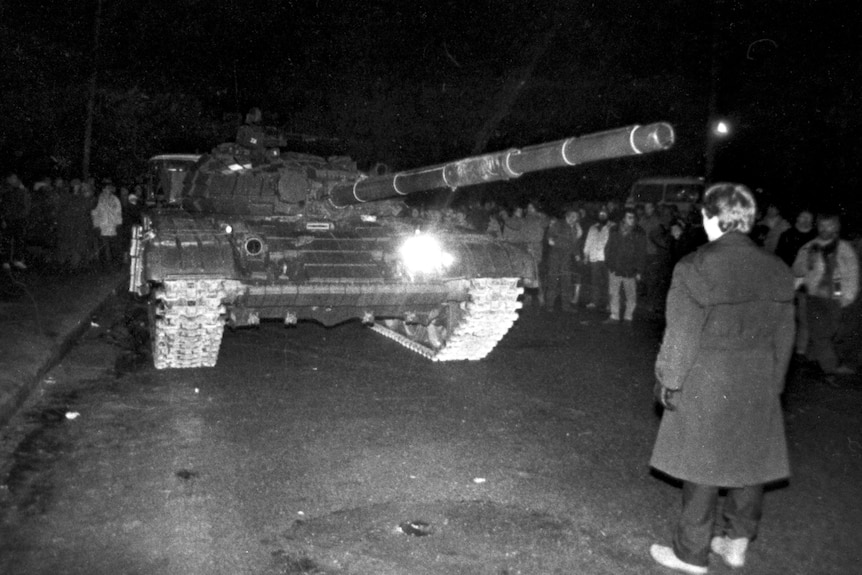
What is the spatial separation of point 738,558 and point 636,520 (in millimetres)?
717

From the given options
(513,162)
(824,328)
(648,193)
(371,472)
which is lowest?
(371,472)

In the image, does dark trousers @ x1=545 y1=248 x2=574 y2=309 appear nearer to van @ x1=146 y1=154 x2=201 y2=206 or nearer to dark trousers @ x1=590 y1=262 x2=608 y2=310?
dark trousers @ x1=590 y1=262 x2=608 y2=310

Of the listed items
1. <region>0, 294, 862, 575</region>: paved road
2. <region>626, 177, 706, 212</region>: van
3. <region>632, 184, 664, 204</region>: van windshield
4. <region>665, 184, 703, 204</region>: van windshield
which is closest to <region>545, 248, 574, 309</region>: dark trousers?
<region>0, 294, 862, 575</region>: paved road

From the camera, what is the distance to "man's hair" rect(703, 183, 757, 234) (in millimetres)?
4055

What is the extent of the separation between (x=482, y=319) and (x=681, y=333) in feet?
16.0

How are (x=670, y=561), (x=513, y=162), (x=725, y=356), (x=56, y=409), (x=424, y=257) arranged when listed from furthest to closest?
(x=424, y=257) < (x=56, y=409) < (x=513, y=162) < (x=670, y=561) < (x=725, y=356)

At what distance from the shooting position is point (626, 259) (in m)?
12.1

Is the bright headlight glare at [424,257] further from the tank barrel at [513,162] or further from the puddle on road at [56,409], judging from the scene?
the puddle on road at [56,409]

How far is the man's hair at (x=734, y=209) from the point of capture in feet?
13.3

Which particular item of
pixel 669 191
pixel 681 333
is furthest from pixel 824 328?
pixel 669 191

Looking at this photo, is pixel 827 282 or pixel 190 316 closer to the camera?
pixel 190 316

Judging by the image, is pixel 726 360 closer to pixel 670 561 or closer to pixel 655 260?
pixel 670 561

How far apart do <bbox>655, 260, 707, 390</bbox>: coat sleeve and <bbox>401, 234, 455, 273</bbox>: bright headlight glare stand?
464cm

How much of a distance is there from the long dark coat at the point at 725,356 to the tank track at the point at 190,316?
4830 mm
